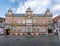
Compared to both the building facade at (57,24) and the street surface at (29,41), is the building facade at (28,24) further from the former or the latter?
the street surface at (29,41)

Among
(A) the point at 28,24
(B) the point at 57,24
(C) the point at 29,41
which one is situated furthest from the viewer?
(B) the point at 57,24

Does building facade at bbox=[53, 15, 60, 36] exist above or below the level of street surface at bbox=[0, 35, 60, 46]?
above

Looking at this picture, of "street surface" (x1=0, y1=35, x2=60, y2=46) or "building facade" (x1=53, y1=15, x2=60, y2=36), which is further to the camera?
"building facade" (x1=53, y1=15, x2=60, y2=36)

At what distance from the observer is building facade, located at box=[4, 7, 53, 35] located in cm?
6856

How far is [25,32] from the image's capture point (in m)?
68.8

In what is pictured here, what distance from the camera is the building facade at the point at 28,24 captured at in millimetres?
68562

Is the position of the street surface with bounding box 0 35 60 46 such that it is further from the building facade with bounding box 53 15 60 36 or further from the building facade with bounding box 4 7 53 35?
the building facade with bounding box 53 15 60 36

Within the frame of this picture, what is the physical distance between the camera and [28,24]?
227 feet

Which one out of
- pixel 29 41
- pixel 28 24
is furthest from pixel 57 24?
pixel 29 41

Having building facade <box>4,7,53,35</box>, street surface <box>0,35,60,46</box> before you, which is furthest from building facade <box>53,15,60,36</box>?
street surface <box>0,35,60,46</box>

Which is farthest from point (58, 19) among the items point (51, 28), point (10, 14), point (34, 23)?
point (10, 14)

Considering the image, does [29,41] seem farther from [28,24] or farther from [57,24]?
[57,24]

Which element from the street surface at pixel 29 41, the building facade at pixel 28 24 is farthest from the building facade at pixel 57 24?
the street surface at pixel 29 41

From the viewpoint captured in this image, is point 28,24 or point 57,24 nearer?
point 28,24
